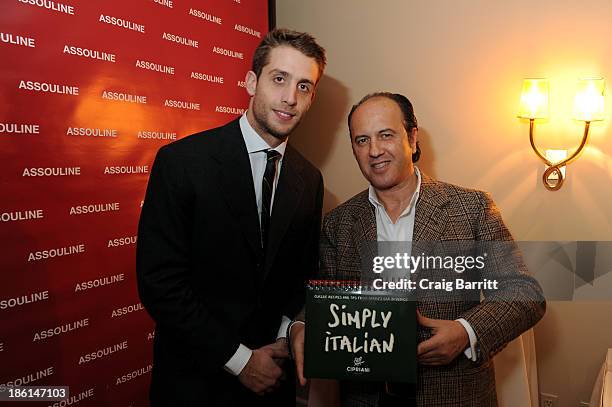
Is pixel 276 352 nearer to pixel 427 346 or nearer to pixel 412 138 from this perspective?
pixel 427 346

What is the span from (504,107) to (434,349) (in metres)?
1.16

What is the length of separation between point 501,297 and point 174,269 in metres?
0.86

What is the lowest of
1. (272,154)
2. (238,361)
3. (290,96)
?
(238,361)

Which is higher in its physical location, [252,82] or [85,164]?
[252,82]

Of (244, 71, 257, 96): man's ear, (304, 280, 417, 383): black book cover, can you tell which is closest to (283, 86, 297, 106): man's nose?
(244, 71, 257, 96): man's ear

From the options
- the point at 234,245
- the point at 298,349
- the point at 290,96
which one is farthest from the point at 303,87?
the point at 298,349

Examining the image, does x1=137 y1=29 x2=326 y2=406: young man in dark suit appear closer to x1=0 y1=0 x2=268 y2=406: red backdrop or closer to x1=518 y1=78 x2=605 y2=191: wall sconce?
x1=0 y1=0 x2=268 y2=406: red backdrop

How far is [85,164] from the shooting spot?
1.58m

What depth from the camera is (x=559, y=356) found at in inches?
73.3

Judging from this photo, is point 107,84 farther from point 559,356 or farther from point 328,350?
point 559,356

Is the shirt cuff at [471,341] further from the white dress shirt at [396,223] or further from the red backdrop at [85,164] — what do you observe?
the red backdrop at [85,164]

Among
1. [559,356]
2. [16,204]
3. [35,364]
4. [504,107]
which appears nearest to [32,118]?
[16,204]

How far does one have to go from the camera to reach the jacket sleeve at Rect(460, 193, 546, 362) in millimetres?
1198

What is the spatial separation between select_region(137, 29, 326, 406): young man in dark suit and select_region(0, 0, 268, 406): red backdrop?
1.47 feet
